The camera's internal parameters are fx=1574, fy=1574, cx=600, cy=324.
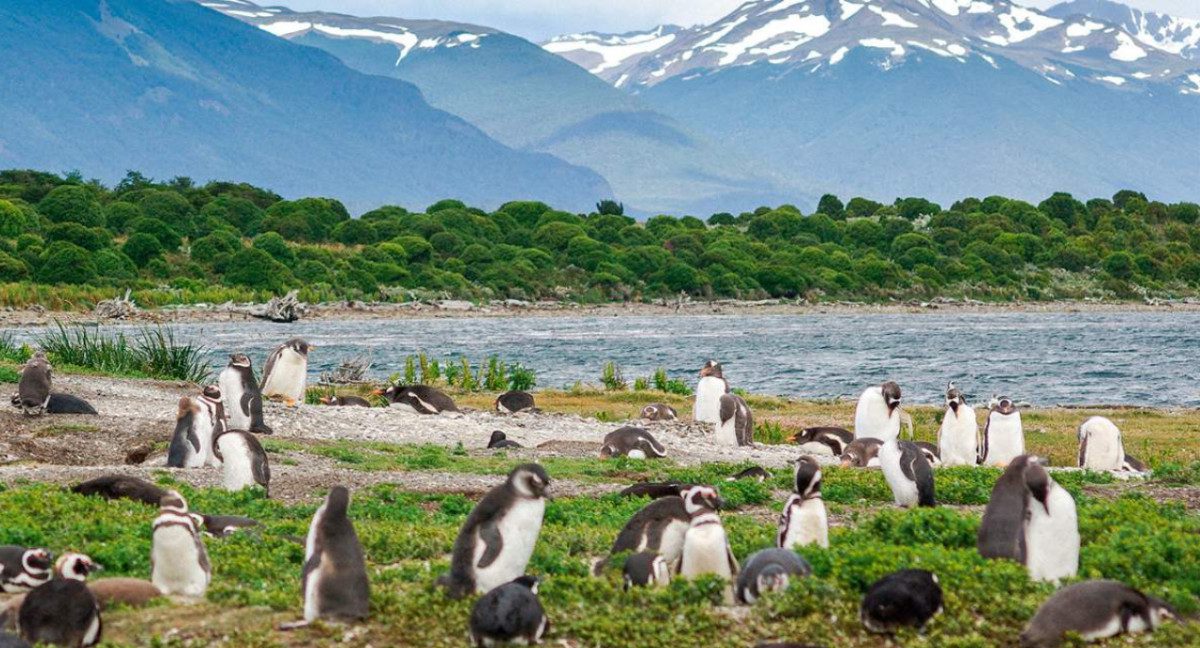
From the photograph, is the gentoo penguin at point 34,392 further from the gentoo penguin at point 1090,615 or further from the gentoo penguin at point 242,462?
the gentoo penguin at point 1090,615

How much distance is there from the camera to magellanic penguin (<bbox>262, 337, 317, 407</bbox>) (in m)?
25.6

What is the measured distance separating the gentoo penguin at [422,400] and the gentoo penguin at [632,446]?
5.97 m

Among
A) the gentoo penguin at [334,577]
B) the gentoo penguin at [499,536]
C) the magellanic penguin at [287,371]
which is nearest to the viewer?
the gentoo penguin at [334,577]

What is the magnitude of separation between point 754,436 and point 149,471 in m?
13.0

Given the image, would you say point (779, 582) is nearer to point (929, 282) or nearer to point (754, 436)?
point (754, 436)

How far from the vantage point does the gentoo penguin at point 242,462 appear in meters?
15.6

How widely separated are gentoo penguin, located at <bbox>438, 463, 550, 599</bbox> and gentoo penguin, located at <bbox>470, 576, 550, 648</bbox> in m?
0.84

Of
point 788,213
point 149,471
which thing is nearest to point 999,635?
point 149,471

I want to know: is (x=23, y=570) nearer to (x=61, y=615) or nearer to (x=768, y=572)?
(x=61, y=615)

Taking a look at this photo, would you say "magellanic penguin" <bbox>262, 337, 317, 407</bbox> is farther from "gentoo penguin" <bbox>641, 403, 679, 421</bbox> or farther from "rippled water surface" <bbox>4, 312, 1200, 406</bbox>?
"rippled water surface" <bbox>4, 312, 1200, 406</bbox>

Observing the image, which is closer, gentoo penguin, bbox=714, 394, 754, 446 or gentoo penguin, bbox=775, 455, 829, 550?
gentoo penguin, bbox=775, 455, 829, 550

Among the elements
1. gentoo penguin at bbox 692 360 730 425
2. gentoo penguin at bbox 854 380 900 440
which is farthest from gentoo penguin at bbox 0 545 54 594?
gentoo penguin at bbox 692 360 730 425

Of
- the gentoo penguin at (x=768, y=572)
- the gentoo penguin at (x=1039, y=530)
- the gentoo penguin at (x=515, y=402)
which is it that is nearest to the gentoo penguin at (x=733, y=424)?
the gentoo penguin at (x=515, y=402)

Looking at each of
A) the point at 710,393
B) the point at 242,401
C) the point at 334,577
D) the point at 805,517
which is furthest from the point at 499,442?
the point at 334,577
